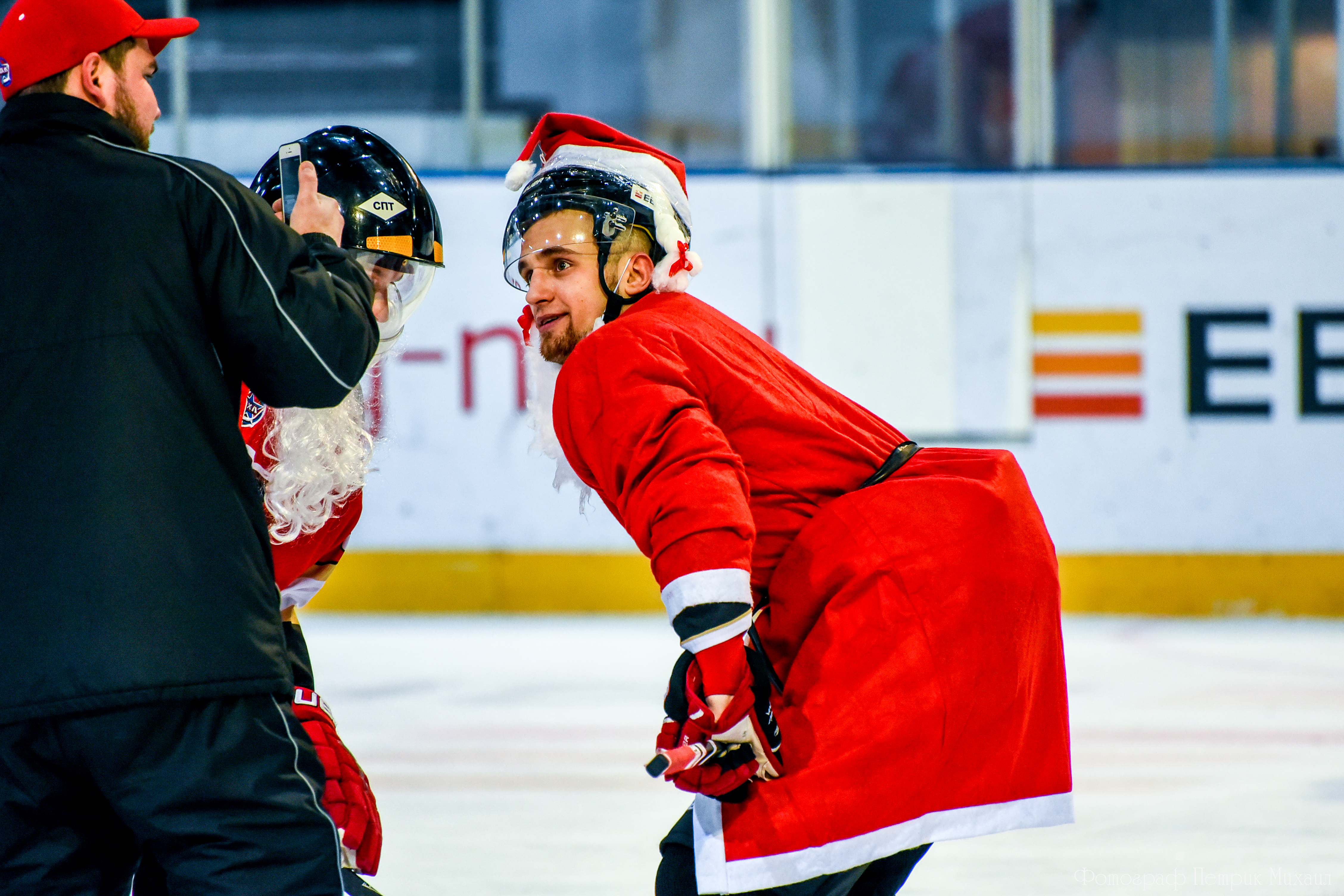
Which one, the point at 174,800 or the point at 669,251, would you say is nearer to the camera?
the point at 174,800

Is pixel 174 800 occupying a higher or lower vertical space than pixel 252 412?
lower

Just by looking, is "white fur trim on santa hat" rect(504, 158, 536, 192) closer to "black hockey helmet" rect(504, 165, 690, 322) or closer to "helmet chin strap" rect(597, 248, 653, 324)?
"black hockey helmet" rect(504, 165, 690, 322)

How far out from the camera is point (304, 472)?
1929mm

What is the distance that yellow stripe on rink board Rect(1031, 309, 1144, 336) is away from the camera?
20.0ft

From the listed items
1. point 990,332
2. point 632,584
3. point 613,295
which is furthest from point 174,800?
point 990,332

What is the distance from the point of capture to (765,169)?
20.8 feet

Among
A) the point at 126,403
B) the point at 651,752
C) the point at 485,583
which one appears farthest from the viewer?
the point at 485,583

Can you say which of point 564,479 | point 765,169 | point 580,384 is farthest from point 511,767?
point 765,169

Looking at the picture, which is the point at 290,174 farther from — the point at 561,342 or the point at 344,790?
the point at 344,790

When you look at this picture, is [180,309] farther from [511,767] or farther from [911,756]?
[511,767]

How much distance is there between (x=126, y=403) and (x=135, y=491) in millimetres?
83

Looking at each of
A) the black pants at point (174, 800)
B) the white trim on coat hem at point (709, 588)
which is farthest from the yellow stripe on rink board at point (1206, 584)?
the black pants at point (174, 800)

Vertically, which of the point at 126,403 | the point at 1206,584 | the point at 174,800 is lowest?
the point at 1206,584

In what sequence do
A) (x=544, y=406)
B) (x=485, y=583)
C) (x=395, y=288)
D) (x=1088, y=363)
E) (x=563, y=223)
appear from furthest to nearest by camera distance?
1. (x=485, y=583)
2. (x=1088, y=363)
3. (x=395, y=288)
4. (x=544, y=406)
5. (x=563, y=223)
